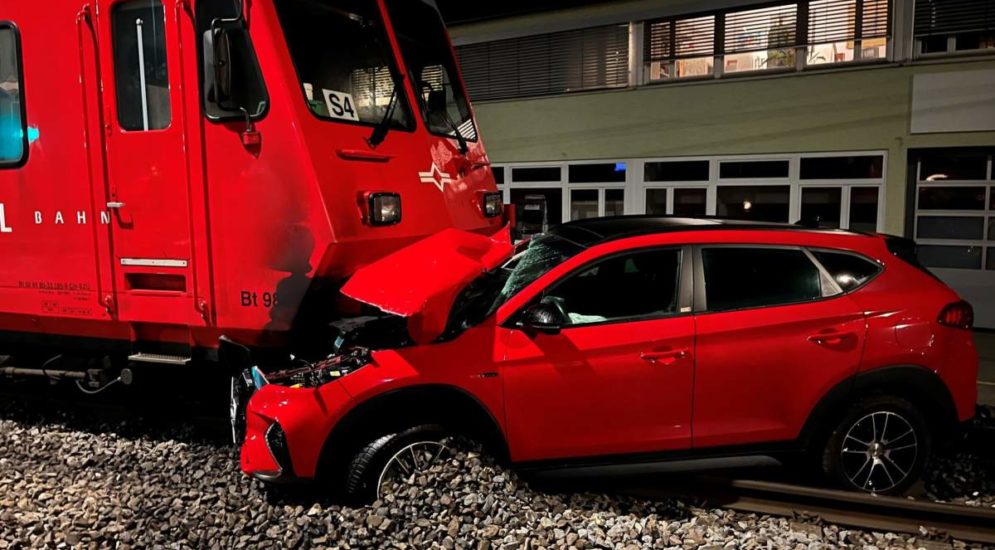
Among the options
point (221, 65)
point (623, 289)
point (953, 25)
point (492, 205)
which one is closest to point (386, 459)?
point (623, 289)

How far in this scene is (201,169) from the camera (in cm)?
431

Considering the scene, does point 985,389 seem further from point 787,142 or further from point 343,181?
point 343,181

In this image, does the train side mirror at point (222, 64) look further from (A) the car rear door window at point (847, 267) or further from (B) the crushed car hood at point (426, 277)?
(A) the car rear door window at point (847, 267)

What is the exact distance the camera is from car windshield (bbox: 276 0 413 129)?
4.30 m

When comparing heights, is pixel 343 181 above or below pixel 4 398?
above

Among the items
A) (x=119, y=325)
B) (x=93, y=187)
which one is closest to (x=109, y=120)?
(x=93, y=187)

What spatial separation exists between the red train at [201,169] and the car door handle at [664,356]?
6.18ft

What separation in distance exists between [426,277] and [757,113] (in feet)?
28.5

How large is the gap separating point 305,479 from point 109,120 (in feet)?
9.37

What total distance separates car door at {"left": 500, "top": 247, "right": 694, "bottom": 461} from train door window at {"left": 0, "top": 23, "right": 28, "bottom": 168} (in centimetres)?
404

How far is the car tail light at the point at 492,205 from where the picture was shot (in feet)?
18.7

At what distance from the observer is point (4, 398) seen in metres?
6.25

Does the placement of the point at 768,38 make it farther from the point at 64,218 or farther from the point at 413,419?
the point at 64,218

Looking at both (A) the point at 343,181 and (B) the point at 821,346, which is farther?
(A) the point at 343,181
